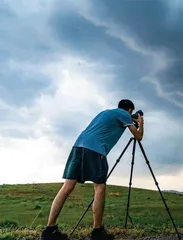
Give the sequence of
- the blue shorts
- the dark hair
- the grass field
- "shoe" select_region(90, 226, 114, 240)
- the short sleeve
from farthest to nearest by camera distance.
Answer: the grass field < the dark hair < the short sleeve < "shoe" select_region(90, 226, 114, 240) < the blue shorts

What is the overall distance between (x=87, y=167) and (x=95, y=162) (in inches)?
6.6

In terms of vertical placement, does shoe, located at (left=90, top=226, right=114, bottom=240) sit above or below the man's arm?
below

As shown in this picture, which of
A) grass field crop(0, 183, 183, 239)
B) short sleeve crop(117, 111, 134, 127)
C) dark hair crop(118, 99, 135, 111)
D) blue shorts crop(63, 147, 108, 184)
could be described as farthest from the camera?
grass field crop(0, 183, 183, 239)

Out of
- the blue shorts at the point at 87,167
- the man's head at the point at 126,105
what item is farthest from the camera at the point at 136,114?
the blue shorts at the point at 87,167

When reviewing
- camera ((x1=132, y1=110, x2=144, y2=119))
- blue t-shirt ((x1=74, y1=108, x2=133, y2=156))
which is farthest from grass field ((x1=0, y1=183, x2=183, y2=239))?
camera ((x1=132, y1=110, x2=144, y2=119))

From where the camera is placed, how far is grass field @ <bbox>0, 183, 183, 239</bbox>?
10187mm

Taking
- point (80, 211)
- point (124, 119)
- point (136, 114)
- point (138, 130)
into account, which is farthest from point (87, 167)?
point (80, 211)

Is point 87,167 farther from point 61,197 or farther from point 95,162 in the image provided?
point 61,197

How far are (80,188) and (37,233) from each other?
77.5ft

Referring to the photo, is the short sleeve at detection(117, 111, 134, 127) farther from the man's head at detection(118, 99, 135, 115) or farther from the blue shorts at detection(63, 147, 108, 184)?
the blue shorts at detection(63, 147, 108, 184)

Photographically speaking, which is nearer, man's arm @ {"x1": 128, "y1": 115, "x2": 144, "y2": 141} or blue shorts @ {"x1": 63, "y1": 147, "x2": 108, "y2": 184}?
blue shorts @ {"x1": 63, "y1": 147, "x2": 108, "y2": 184}

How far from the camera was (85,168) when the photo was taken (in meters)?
7.80

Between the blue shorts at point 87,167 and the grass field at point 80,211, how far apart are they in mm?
2162

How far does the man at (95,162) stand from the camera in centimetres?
777
